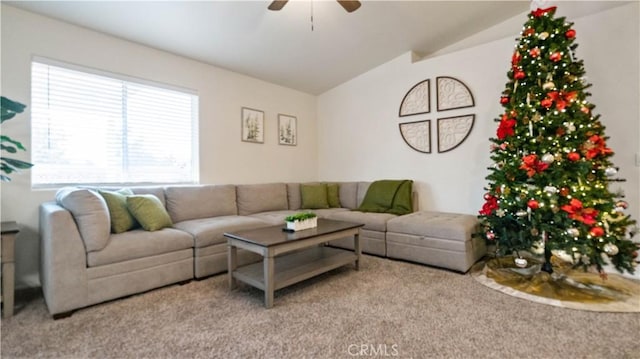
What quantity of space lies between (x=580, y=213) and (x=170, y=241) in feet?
11.2

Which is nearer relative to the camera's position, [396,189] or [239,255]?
[239,255]

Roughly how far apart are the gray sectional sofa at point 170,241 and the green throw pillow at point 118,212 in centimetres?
9

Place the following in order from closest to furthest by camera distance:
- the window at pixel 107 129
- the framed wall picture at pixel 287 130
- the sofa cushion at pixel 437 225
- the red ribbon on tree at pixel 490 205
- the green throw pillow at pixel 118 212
→ 1. the green throw pillow at pixel 118 212
2. the window at pixel 107 129
3. the red ribbon on tree at pixel 490 205
4. the sofa cushion at pixel 437 225
5. the framed wall picture at pixel 287 130

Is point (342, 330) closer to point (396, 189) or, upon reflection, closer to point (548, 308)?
point (548, 308)

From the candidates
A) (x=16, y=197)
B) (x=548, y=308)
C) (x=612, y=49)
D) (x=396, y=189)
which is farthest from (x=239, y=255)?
(x=612, y=49)

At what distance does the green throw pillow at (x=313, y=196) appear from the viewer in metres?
4.57

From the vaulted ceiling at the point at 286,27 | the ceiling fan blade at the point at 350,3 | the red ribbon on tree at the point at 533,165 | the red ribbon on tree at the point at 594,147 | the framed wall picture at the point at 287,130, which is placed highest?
the vaulted ceiling at the point at 286,27

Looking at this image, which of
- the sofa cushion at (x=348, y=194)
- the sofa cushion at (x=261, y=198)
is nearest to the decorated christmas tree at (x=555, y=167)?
the sofa cushion at (x=348, y=194)

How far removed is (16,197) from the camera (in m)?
2.60

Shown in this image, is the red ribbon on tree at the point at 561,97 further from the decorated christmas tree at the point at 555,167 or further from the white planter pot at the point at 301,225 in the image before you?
the white planter pot at the point at 301,225

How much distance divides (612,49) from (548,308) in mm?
2601

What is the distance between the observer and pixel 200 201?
357cm

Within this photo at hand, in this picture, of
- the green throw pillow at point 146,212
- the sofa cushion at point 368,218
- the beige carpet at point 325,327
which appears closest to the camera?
the beige carpet at point 325,327

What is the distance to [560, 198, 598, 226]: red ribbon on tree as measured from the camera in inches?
93.5
